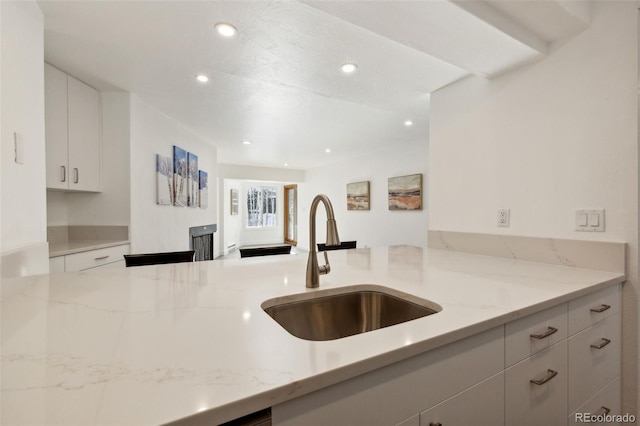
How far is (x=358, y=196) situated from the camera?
605 centimetres

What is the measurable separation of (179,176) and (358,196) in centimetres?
342

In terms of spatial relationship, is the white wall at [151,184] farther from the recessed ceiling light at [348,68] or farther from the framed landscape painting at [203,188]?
the recessed ceiling light at [348,68]

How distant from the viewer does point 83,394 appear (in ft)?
1.51

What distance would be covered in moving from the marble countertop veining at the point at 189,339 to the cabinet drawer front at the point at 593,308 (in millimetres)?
52

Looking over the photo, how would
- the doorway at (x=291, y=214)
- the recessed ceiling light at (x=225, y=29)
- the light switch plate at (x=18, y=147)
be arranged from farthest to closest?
the doorway at (x=291, y=214) → the recessed ceiling light at (x=225, y=29) → the light switch plate at (x=18, y=147)

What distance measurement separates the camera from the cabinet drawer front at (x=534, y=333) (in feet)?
2.84

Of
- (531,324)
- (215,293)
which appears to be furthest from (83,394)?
(531,324)

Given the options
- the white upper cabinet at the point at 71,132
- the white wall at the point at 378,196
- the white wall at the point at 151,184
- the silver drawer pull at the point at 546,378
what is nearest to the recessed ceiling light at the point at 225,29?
the white upper cabinet at the point at 71,132

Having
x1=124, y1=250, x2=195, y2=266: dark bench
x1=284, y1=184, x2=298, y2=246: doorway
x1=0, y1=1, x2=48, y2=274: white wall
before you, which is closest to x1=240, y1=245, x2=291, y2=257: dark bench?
x1=124, y1=250, x2=195, y2=266: dark bench

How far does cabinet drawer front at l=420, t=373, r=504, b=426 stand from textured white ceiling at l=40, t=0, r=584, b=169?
148 cm

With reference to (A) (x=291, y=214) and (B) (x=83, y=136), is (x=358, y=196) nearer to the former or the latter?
(A) (x=291, y=214)

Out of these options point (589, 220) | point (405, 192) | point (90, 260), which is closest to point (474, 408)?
point (589, 220)

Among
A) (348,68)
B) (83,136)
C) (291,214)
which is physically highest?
(348,68)

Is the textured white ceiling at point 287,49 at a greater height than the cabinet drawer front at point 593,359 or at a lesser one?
greater
